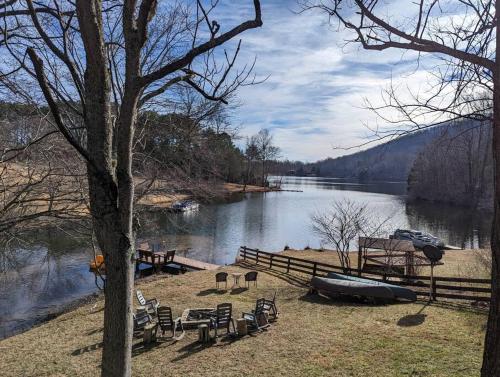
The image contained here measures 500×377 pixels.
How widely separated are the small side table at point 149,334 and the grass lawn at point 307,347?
0.69 ft

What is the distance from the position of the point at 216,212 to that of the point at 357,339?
42.4 meters

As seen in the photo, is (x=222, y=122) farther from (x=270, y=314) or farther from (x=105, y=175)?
(x=105, y=175)

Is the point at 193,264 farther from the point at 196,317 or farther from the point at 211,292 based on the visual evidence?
the point at 196,317

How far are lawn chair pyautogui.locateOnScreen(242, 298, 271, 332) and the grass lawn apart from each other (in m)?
0.34

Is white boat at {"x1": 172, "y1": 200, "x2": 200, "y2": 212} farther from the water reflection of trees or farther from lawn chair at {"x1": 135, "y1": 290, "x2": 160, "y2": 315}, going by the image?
the water reflection of trees

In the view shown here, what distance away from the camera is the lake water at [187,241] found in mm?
18484

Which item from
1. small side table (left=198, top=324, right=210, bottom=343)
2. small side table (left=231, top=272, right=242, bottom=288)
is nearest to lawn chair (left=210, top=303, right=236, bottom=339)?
small side table (left=198, top=324, right=210, bottom=343)

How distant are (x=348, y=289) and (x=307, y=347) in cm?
527

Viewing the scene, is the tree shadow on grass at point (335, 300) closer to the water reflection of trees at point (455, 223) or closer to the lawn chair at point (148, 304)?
the lawn chair at point (148, 304)

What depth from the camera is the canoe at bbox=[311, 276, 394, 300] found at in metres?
14.8

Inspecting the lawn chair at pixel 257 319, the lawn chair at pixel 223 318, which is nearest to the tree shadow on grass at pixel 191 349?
the lawn chair at pixel 223 318

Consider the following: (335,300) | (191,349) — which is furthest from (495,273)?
(335,300)

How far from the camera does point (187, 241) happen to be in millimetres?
35406

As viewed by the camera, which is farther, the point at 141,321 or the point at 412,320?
the point at 412,320
